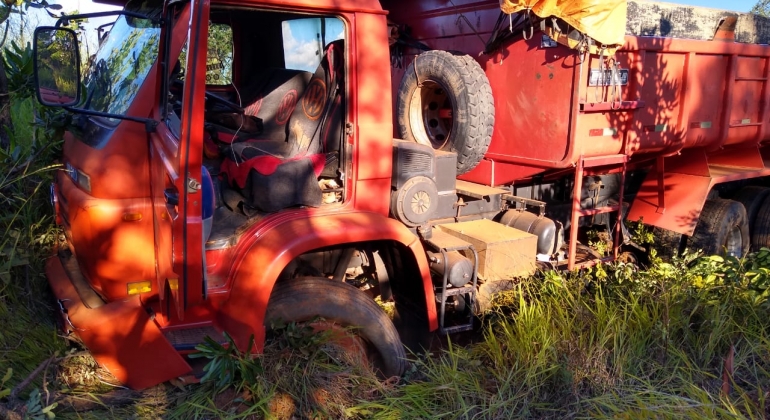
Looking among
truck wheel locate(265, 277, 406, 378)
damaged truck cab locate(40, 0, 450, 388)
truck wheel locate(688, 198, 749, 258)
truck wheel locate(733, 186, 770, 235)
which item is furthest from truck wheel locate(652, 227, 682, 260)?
truck wheel locate(265, 277, 406, 378)

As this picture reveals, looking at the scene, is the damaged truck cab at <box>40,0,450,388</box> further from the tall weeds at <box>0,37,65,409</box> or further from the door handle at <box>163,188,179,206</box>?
the tall weeds at <box>0,37,65,409</box>

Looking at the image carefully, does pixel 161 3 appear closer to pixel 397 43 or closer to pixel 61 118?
pixel 61 118

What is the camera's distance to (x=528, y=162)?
13.2 feet

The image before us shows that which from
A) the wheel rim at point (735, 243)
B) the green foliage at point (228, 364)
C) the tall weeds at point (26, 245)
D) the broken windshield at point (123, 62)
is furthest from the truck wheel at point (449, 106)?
the wheel rim at point (735, 243)

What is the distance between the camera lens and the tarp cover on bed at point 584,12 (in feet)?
11.4

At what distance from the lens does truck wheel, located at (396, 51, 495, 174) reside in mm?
3818

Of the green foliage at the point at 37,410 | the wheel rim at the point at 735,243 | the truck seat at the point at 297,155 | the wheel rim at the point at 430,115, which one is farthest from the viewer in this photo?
the wheel rim at the point at 735,243

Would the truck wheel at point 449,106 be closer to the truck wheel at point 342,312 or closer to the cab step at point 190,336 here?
the truck wheel at point 342,312

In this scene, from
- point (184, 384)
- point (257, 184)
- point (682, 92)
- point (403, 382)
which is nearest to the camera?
point (184, 384)

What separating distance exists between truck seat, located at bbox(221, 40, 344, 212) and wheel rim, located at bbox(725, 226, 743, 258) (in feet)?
13.0

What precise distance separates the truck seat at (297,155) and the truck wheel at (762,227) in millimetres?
4506

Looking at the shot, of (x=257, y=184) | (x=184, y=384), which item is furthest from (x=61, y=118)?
(x=184, y=384)

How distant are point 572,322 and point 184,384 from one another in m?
2.15

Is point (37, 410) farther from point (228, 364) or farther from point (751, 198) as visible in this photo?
point (751, 198)
